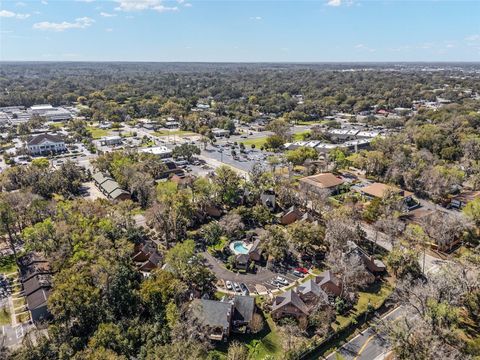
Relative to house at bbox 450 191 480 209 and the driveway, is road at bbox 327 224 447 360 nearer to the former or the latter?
the driveway

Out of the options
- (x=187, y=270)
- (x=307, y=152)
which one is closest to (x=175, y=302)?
(x=187, y=270)

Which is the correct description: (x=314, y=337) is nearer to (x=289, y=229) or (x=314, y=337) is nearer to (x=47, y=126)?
(x=289, y=229)

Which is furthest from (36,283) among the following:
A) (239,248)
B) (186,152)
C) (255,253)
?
(186,152)

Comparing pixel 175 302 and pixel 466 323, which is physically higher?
pixel 175 302

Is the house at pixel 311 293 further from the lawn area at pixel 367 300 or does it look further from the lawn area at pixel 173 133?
the lawn area at pixel 173 133

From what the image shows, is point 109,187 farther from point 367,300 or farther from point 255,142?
point 255,142

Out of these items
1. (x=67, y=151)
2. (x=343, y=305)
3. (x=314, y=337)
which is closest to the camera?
(x=314, y=337)

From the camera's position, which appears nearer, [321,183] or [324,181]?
[321,183]
